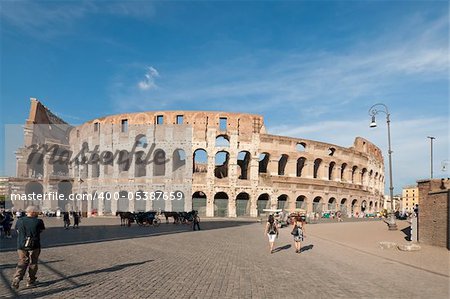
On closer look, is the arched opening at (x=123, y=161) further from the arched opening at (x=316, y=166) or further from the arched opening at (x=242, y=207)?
the arched opening at (x=316, y=166)

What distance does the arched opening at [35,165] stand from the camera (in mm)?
58906

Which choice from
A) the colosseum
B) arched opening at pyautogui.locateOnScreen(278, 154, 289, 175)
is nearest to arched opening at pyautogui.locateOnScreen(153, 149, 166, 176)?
the colosseum

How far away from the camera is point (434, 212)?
16422 millimetres

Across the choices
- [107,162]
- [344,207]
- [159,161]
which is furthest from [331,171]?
[107,162]

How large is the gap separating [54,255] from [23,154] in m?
52.7

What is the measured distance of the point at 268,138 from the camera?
162 ft

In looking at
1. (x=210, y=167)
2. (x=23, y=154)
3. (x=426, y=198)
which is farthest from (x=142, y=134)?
(x=426, y=198)

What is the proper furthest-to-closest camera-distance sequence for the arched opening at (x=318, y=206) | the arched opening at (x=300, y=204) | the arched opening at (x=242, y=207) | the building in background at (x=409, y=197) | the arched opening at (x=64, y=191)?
the building in background at (x=409, y=197) < the arched opening at (x=64, y=191) < the arched opening at (x=318, y=206) < the arched opening at (x=300, y=204) < the arched opening at (x=242, y=207)

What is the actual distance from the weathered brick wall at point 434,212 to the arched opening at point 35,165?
56364 millimetres

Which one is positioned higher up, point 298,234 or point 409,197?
point 298,234

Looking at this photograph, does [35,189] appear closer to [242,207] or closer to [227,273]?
[242,207]

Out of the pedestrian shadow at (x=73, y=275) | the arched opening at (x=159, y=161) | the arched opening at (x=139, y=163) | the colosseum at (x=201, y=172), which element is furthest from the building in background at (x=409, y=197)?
the pedestrian shadow at (x=73, y=275)

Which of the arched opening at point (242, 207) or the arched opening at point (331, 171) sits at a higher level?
the arched opening at point (331, 171)

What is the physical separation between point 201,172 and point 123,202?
422 inches
